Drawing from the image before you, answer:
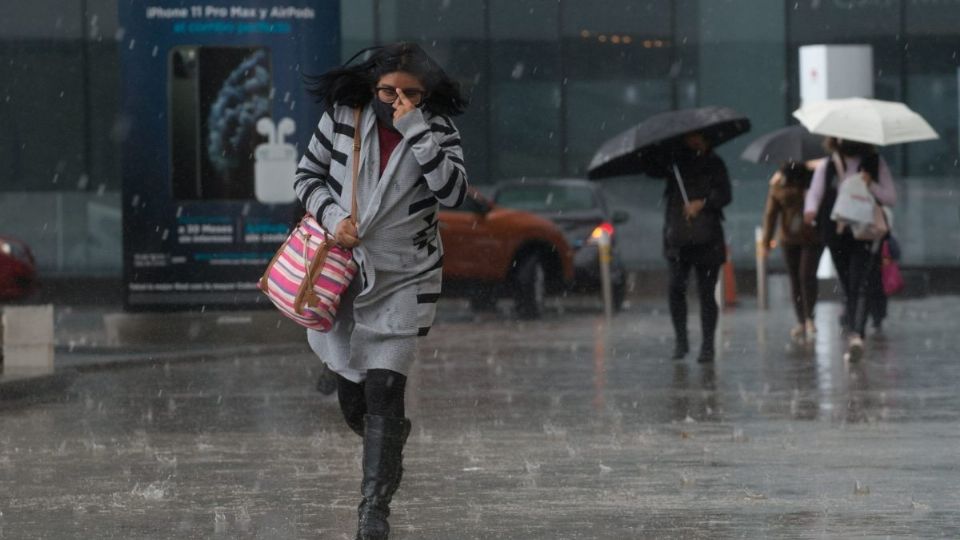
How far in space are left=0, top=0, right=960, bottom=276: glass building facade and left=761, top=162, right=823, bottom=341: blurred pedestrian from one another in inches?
592

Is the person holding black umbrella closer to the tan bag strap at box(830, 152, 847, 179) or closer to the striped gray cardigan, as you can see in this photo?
the tan bag strap at box(830, 152, 847, 179)

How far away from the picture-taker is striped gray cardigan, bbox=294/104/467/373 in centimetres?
709

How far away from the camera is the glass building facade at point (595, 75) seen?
108 feet

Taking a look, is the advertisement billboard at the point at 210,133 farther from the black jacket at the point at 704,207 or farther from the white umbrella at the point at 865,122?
the white umbrella at the point at 865,122

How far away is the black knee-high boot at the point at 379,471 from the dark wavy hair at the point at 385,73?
1093mm

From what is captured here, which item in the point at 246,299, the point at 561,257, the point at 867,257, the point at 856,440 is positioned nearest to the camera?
the point at 856,440

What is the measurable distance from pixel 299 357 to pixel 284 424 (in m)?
5.43

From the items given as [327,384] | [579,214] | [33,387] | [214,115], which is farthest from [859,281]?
[579,214]

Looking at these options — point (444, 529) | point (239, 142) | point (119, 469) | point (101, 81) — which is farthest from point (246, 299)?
point (101, 81)

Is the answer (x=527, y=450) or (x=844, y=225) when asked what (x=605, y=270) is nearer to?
(x=844, y=225)

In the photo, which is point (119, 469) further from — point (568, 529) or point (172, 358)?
point (172, 358)

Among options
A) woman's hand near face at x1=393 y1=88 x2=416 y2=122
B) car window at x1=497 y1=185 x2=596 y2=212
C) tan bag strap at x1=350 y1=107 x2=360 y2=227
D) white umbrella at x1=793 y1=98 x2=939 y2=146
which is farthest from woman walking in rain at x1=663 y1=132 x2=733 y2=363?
car window at x1=497 y1=185 x2=596 y2=212

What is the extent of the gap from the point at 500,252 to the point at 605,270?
1.20 metres

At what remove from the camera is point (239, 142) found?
18297mm
